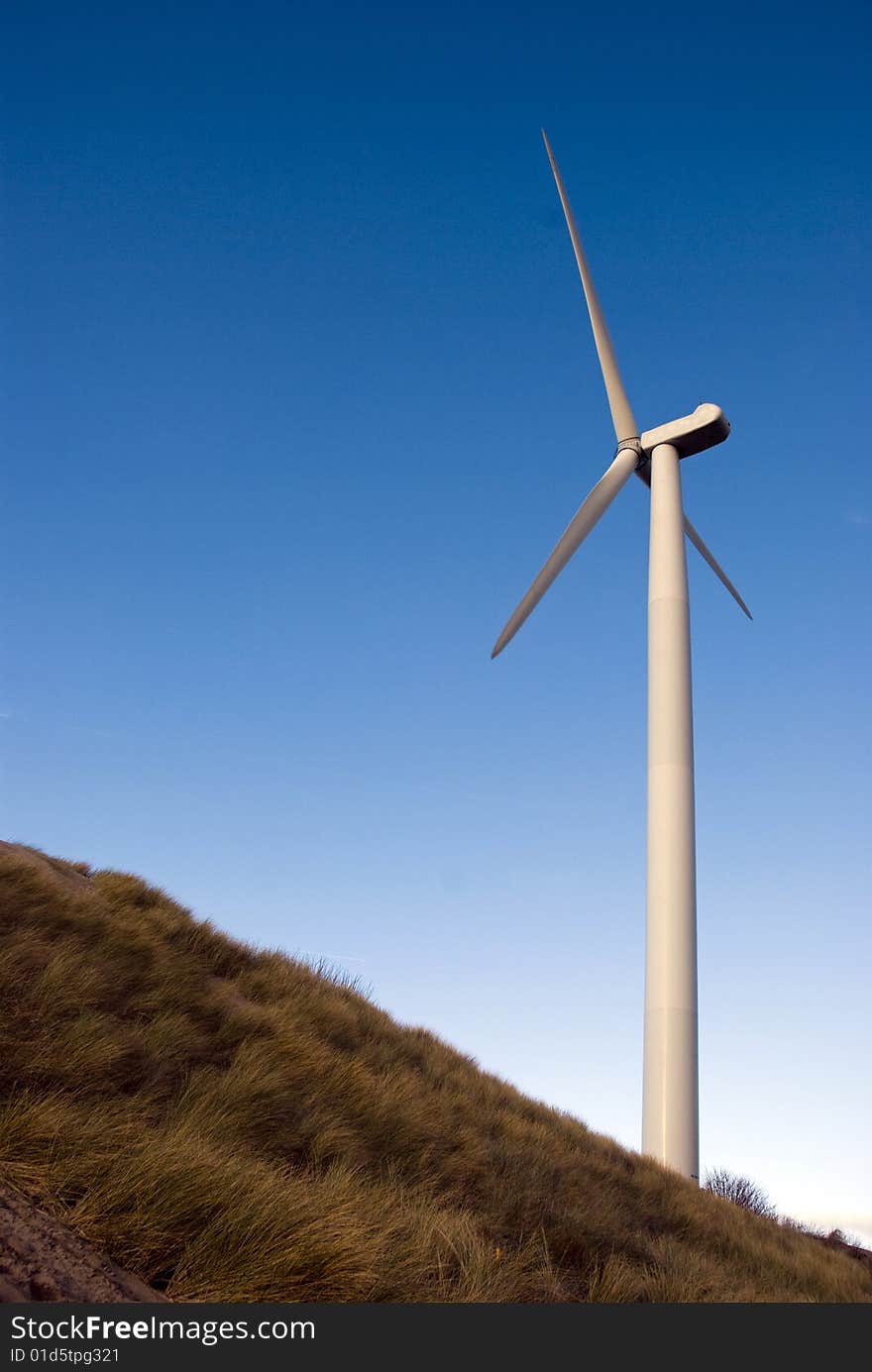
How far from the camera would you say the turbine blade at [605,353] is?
Result: 29.9 m

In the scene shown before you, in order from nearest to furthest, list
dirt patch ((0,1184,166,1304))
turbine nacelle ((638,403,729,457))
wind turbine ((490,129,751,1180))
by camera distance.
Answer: dirt patch ((0,1184,166,1304)) → wind turbine ((490,129,751,1180)) → turbine nacelle ((638,403,729,457))

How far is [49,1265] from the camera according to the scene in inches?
237

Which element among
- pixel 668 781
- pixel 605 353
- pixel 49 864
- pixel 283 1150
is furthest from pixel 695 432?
pixel 283 1150

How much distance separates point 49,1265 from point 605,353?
2865 cm

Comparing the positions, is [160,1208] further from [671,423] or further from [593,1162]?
[671,423]

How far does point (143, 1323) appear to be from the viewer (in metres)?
5.78

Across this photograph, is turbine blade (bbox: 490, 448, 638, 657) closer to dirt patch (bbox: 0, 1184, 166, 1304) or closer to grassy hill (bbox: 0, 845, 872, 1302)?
grassy hill (bbox: 0, 845, 872, 1302)

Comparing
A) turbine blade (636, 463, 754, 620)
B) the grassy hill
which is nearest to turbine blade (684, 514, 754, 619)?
turbine blade (636, 463, 754, 620)

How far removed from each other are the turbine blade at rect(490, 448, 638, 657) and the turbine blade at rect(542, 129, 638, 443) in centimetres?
120

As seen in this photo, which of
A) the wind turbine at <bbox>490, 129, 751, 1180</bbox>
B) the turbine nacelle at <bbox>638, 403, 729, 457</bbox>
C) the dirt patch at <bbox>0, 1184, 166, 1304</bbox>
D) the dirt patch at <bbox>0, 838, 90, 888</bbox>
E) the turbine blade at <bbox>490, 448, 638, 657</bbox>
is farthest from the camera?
the turbine nacelle at <bbox>638, 403, 729, 457</bbox>

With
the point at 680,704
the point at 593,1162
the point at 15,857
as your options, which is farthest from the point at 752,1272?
the point at 680,704

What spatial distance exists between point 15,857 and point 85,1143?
25.2 ft

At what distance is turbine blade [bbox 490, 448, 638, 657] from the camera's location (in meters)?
24.9

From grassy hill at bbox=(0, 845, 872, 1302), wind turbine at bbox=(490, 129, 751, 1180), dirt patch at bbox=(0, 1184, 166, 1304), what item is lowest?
dirt patch at bbox=(0, 1184, 166, 1304)
